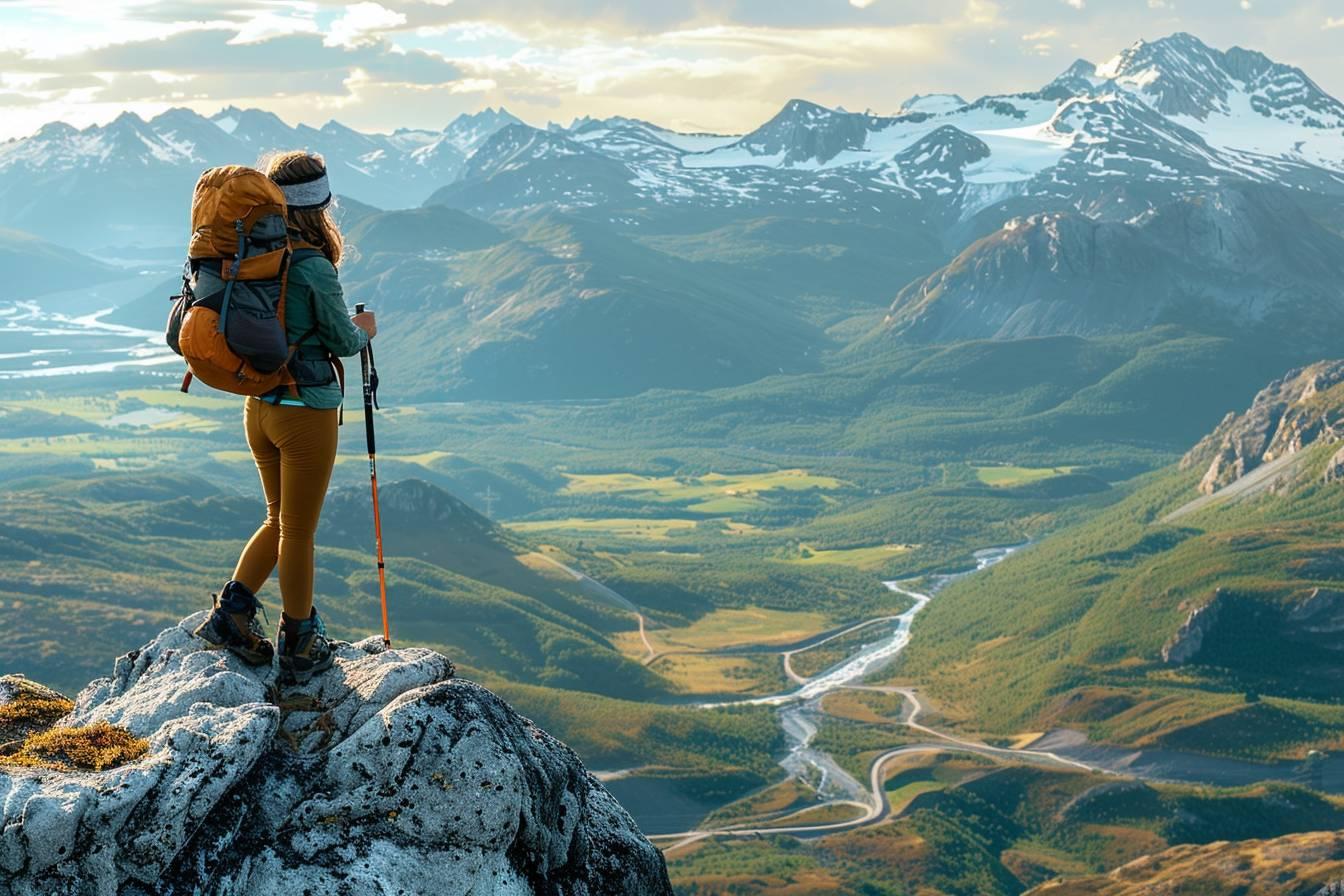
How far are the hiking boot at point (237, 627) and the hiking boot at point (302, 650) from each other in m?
0.41

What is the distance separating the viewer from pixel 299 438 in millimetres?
24031

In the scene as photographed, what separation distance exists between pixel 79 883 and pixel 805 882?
168 meters

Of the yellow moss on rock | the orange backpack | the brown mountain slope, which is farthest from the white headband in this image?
the brown mountain slope

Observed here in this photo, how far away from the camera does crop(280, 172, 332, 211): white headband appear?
79.2 ft

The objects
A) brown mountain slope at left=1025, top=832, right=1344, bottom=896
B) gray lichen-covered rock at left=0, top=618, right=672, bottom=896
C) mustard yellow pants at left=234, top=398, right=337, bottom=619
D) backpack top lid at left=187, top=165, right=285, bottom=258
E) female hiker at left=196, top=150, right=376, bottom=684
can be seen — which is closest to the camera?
gray lichen-covered rock at left=0, top=618, right=672, bottom=896

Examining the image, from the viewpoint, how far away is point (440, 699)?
72.7 feet

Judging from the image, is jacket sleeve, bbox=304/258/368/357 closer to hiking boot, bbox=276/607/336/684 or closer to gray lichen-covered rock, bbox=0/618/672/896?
hiking boot, bbox=276/607/336/684

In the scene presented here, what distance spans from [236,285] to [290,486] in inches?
137

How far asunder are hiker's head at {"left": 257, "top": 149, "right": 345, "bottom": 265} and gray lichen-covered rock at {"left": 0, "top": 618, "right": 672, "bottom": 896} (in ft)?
22.2

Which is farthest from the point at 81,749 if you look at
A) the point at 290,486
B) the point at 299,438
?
the point at 299,438

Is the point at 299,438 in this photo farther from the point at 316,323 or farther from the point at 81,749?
the point at 81,749

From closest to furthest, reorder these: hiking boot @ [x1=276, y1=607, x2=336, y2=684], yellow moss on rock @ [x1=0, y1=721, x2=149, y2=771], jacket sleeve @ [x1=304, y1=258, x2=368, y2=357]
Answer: yellow moss on rock @ [x1=0, y1=721, x2=149, y2=771] < jacket sleeve @ [x1=304, y1=258, x2=368, y2=357] < hiking boot @ [x1=276, y1=607, x2=336, y2=684]

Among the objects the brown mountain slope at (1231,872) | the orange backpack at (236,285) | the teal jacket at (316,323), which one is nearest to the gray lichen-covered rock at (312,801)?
the teal jacket at (316,323)

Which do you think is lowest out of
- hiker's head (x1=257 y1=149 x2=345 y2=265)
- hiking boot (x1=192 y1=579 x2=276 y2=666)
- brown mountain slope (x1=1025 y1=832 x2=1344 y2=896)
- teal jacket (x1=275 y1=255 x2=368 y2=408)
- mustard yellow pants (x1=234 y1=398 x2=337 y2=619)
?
brown mountain slope (x1=1025 y1=832 x2=1344 y2=896)
